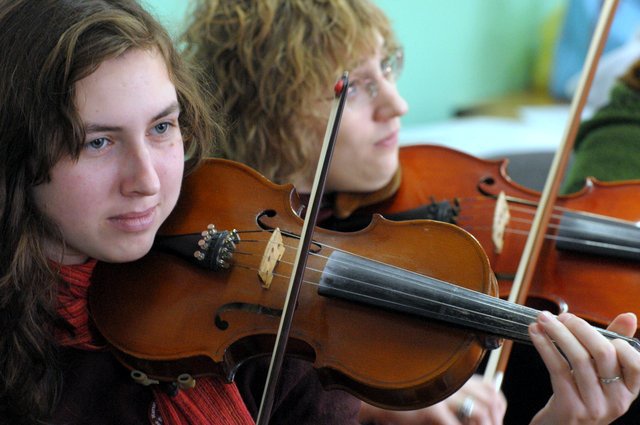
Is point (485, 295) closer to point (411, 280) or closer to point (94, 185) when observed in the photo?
point (411, 280)

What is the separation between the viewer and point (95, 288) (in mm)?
912

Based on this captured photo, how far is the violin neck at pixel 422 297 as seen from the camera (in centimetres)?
74

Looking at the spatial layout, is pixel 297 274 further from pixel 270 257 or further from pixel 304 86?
pixel 304 86

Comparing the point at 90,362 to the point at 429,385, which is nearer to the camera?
the point at 429,385

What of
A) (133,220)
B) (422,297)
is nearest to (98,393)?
(133,220)

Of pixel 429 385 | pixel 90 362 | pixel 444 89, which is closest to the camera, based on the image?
pixel 429 385

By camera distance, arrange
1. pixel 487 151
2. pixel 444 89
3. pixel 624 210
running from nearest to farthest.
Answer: pixel 624 210 < pixel 487 151 < pixel 444 89

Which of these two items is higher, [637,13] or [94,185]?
[637,13]

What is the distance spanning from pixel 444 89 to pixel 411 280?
1780mm

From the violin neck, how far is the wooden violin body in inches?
0.5

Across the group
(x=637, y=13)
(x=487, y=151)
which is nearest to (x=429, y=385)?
(x=487, y=151)

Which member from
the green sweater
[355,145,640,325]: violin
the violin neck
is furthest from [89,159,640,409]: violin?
the green sweater

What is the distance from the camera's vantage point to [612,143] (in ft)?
4.75

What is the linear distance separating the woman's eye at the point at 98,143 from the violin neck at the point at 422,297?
9.7 inches
